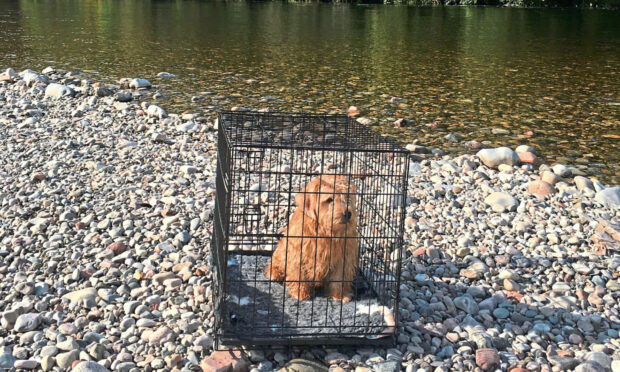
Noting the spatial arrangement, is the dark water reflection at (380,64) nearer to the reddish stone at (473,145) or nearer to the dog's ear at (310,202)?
the reddish stone at (473,145)

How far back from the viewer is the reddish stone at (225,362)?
13.6 ft

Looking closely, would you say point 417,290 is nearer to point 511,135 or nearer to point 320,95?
point 511,135

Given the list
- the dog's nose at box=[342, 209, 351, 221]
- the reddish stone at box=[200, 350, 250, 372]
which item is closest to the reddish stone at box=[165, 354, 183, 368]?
the reddish stone at box=[200, 350, 250, 372]

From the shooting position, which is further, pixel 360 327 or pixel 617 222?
pixel 617 222

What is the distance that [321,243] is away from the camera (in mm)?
4699

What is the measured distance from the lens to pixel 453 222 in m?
7.04

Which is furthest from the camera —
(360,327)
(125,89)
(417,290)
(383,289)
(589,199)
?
(125,89)

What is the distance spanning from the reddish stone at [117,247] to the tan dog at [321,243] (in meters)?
1.67

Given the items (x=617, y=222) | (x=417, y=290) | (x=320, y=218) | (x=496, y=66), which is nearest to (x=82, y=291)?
(x=320, y=218)

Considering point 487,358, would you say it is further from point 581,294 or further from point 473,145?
point 473,145

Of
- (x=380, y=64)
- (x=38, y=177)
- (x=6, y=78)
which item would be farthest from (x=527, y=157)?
(x=6, y=78)

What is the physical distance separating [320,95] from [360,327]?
34.6ft

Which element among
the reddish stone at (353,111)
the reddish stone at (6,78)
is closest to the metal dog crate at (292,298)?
the reddish stone at (353,111)

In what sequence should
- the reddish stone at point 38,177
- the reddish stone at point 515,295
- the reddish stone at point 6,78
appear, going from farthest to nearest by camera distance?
the reddish stone at point 6,78
the reddish stone at point 38,177
the reddish stone at point 515,295
